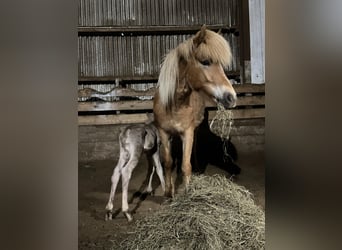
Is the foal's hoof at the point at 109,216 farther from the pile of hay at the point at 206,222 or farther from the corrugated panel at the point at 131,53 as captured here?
the corrugated panel at the point at 131,53

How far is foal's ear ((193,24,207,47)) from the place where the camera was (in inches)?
27.1

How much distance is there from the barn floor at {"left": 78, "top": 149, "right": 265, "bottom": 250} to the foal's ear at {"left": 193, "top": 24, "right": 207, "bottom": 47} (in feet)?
0.65

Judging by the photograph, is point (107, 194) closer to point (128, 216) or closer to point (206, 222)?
point (128, 216)

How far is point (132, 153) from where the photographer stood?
0.69m

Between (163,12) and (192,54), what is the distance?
0.09m

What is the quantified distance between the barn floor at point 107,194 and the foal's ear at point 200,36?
0.20 meters

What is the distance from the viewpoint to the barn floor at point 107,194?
0.64 metres

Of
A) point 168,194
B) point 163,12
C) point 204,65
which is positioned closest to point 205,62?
point 204,65

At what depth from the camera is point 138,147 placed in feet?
2.30

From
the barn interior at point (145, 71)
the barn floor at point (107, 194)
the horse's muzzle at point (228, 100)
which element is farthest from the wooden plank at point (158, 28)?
the barn floor at point (107, 194)
